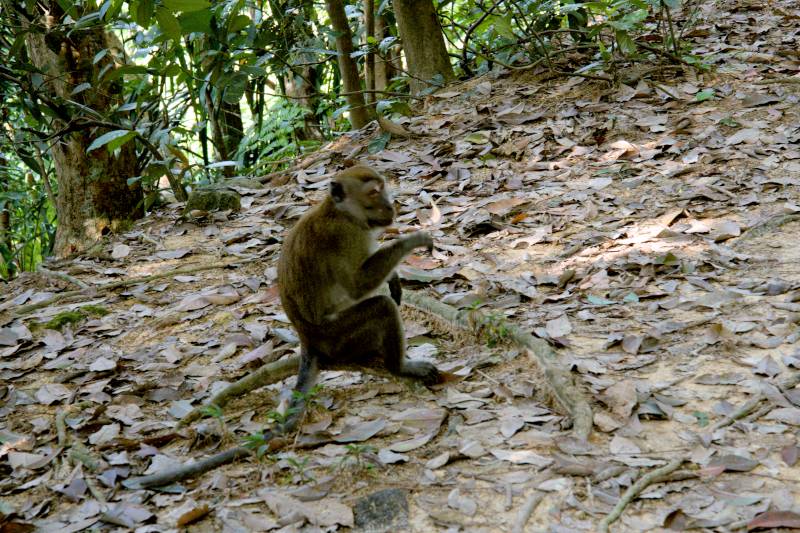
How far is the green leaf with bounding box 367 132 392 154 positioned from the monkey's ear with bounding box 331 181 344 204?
4.14m

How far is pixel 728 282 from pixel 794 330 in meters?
0.87

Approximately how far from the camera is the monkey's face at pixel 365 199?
16.1 ft

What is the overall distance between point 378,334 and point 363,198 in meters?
0.87

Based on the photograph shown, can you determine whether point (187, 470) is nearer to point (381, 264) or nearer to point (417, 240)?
point (381, 264)

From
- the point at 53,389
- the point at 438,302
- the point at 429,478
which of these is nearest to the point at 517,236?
the point at 438,302

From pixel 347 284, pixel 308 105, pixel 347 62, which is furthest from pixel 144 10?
pixel 308 105

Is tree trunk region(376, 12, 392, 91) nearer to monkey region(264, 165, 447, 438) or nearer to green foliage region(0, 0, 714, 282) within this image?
green foliage region(0, 0, 714, 282)

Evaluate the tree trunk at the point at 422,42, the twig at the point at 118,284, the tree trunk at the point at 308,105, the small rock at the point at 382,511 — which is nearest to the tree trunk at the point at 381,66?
the tree trunk at the point at 308,105

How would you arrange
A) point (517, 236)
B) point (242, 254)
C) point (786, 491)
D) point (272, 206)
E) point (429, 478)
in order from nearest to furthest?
point (786, 491)
point (429, 478)
point (517, 236)
point (242, 254)
point (272, 206)

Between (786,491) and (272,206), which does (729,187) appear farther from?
(272,206)

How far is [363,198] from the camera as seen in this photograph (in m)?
4.96

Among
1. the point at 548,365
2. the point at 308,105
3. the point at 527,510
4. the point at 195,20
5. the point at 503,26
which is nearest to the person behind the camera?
the point at 527,510

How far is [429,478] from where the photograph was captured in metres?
3.73

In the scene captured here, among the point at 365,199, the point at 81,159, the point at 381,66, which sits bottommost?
the point at 365,199
